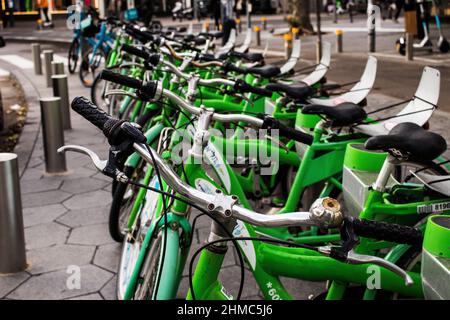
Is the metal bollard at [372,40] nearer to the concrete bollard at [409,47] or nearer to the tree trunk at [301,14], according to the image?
the concrete bollard at [409,47]

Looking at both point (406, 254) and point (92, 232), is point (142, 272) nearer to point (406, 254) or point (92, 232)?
point (406, 254)

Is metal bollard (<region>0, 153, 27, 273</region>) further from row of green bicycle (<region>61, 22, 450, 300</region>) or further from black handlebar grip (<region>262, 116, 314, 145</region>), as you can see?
black handlebar grip (<region>262, 116, 314, 145</region>)

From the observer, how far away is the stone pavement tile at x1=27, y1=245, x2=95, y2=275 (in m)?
3.69

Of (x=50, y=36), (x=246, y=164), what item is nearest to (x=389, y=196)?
(x=246, y=164)

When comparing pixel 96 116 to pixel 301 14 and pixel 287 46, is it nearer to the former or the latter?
pixel 287 46

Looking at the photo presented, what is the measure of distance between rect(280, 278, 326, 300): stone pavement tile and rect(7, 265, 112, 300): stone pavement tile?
1046 mm

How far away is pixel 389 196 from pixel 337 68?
9.57 m

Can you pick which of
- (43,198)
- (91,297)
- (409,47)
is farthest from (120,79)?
(409,47)

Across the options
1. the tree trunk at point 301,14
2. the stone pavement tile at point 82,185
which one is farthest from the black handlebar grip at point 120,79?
the tree trunk at point 301,14

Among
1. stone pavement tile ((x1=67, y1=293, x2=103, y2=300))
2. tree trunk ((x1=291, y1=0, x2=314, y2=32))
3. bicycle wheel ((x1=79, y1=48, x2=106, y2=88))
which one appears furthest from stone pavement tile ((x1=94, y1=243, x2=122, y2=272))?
tree trunk ((x1=291, y1=0, x2=314, y2=32))

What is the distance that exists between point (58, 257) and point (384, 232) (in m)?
2.85

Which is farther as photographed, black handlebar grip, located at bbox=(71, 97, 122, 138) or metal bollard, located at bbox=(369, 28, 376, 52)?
metal bollard, located at bbox=(369, 28, 376, 52)

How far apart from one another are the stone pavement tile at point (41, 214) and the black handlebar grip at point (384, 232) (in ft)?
11.5
